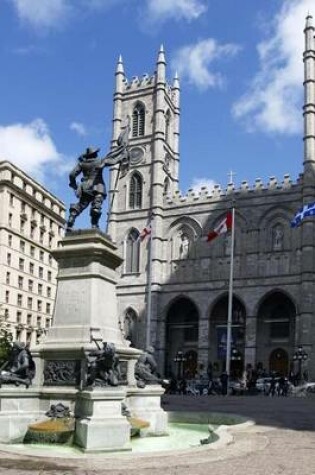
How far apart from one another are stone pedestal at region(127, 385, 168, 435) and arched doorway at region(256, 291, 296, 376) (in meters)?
43.7

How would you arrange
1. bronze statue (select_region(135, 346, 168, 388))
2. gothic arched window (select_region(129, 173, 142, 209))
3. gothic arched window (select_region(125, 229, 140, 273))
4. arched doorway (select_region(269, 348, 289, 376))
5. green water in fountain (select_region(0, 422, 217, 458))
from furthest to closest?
gothic arched window (select_region(129, 173, 142, 209)), gothic arched window (select_region(125, 229, 140, 273)), arched doorway (select_region(269, 348, 289, 376)), bronze statue (select_region(135, 346, 168, 388)), green water in fountain (select_region(0, 422, 217, 458))

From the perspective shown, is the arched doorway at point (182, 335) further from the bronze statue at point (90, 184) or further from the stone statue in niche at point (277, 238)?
the bronze statue at point (90, 184)

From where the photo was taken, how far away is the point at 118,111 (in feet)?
229

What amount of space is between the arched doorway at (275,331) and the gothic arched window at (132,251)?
13477mm

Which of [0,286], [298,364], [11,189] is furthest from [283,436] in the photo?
[11,189]

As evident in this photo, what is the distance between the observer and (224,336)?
188 feet

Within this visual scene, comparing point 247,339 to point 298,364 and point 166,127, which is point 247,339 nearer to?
point 298,364

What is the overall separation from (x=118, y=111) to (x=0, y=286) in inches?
940

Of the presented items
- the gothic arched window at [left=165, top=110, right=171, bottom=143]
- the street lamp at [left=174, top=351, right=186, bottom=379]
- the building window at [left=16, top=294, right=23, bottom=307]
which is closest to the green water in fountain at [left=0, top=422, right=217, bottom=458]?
the street lamp at [left=174, top=351, right=186, bottom=379]

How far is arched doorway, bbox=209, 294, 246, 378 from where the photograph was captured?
56.2m

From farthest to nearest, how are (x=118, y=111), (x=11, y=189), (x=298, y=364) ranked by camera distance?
(x=118, y=111) < (x=11, y=189) < (x=298, y=364)

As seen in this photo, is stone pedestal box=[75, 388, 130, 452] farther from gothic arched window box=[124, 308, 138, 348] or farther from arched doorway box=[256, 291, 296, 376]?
gothic arched window box=[124, 308, 138, 348]

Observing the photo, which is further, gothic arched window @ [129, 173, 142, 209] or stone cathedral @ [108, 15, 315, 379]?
gothic arched window @ [129, 173, 142, 209]

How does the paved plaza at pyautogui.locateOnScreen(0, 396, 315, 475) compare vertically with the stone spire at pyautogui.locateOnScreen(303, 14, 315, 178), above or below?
below
